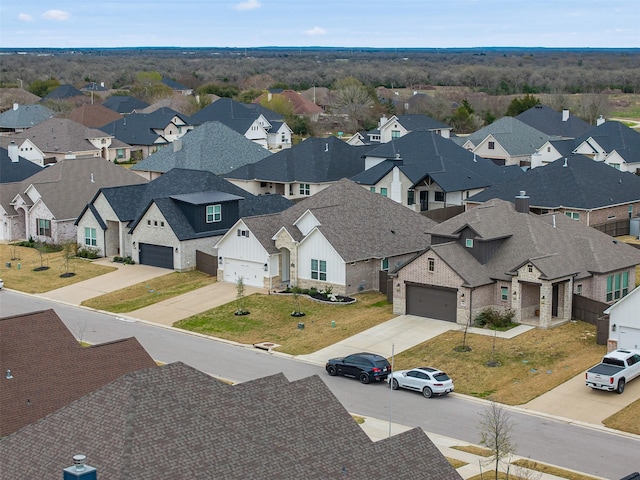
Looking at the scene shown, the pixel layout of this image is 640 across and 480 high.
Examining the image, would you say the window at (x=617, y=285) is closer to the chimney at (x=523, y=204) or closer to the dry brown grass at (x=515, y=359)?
the dry brown grass at (x=515, y=359)

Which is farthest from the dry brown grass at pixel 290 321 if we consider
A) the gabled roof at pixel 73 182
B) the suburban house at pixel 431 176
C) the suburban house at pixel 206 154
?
the suburban house at pixel 206 154

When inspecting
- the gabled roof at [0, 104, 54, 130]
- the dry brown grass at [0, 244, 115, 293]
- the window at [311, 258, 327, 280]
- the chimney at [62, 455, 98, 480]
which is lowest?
the dry brown grass at [0, 244, 115, 293]

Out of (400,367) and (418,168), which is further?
(418,168)

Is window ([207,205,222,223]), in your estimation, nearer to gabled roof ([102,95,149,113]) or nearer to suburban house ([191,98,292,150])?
suburban house ([191,98,292,150])

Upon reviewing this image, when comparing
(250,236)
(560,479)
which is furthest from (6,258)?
(560,479)

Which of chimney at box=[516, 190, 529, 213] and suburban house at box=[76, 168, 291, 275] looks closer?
chimney at box=[516, 190, 529, 213]

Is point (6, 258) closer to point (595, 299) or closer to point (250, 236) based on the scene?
point (250, 236)

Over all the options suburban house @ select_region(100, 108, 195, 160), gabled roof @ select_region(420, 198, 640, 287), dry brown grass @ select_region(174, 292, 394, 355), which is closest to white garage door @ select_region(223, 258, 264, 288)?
dry brown grass @ select_region(174, 292, 394, 355)
